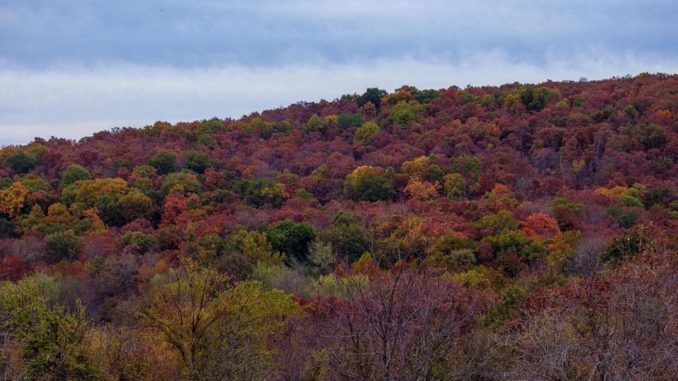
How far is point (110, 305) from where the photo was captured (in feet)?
107

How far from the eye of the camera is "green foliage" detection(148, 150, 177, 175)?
60.1 m

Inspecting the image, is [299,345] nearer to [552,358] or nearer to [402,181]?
[552,358]

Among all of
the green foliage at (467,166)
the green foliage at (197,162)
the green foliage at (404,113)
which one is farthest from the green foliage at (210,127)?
the green foliage at (467,166)

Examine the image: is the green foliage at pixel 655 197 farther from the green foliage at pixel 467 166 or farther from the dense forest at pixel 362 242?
the green foliage at pixel 467 166

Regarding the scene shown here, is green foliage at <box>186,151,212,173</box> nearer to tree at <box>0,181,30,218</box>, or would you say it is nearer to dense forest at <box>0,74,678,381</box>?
dense forest at <box>0,74,678,381</box>

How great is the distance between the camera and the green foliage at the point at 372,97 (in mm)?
80000

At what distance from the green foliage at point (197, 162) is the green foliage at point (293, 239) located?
2212cm

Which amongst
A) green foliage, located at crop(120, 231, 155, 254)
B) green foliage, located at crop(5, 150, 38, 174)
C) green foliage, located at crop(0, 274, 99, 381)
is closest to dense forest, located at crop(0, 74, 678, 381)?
green foliage, located at crop(0, 274, 99, 381)

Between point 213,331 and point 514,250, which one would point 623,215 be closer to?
point 514,250

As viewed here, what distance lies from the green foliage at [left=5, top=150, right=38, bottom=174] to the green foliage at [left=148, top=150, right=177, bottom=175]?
32.4 ft

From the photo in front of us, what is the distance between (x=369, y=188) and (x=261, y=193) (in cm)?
736

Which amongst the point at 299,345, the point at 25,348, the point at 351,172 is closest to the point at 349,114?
the point at 351,172

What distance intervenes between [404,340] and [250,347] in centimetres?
657

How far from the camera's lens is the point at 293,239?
39500 millimetres
